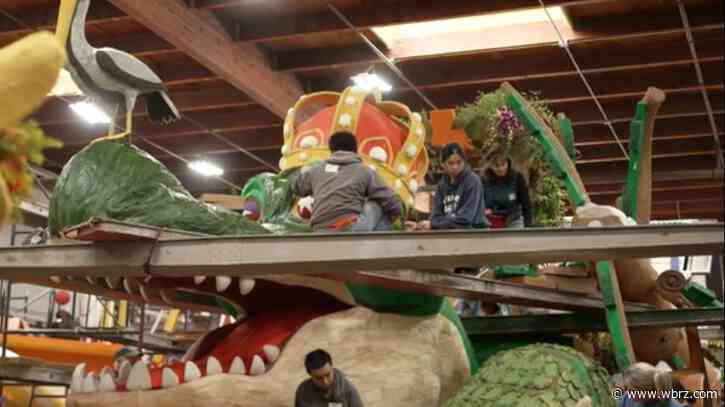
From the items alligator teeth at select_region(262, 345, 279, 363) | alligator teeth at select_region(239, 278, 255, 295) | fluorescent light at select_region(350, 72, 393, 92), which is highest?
fluorescent light at select_region(350, 72, 393, 92)

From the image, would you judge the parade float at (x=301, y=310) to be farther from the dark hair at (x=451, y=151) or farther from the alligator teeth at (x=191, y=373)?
the dark hair at (x=451, y=151)

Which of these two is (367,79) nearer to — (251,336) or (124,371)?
(251,336)

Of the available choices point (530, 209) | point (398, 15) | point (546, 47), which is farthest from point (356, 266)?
point (546, 47)

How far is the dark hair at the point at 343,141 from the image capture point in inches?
232

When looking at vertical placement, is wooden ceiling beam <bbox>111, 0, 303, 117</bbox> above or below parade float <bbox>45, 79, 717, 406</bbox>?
above

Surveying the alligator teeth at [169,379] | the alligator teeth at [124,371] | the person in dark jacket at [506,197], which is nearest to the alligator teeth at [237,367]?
the alligator teeth at [169,379]

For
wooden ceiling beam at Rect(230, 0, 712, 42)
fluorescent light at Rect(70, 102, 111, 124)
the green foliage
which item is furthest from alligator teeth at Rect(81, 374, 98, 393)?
fluorescent light at Rect(70, 102, 111, 124)

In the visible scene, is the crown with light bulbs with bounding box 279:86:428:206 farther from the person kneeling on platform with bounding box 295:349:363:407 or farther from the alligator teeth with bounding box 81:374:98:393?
the alligator teeth with bounding box 81:374:98:393

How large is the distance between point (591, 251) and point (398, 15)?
531 centimetres

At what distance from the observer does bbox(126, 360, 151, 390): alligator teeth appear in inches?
207

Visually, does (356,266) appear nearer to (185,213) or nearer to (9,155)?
(185,213)

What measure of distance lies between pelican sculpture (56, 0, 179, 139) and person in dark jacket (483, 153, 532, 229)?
Answer: 259 centimetres

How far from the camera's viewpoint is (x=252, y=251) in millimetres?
4836

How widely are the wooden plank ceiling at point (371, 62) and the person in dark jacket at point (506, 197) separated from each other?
2342mm
